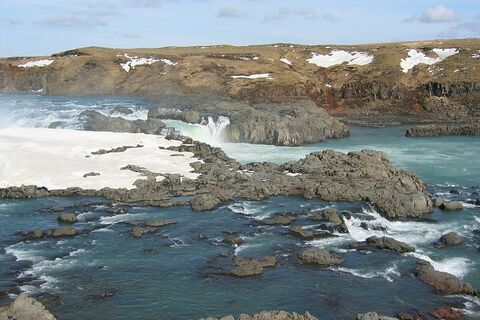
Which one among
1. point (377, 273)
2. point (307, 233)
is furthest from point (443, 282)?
point (307, 233)

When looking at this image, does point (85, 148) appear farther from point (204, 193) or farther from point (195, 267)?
point (195, 267)

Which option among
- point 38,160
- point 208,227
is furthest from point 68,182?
point 208,227

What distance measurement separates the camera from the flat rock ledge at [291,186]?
37.2 m

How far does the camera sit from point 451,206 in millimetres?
37188

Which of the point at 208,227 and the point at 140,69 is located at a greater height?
the point at 140,69

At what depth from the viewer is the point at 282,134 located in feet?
212

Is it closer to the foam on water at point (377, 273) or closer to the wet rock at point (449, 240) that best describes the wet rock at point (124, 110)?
the wet rock at point (449, 240)

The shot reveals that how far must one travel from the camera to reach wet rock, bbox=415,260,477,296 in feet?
80.8

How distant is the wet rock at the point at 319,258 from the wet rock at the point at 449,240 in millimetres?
6522

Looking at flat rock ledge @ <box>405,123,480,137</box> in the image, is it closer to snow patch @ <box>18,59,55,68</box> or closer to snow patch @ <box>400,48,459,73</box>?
snow patch @ <box>400,48,459,73</box>

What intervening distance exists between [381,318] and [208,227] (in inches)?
568

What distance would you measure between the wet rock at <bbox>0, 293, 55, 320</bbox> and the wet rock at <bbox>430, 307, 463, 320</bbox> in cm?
1511

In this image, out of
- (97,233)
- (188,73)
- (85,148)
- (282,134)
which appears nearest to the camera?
(97,233)

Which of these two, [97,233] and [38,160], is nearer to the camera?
[97,233]
